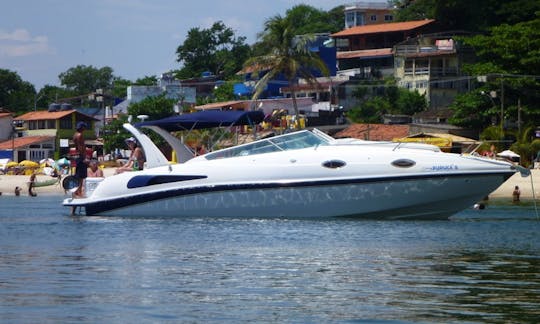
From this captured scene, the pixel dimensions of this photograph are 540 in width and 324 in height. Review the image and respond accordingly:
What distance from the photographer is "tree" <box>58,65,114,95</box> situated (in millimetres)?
167750

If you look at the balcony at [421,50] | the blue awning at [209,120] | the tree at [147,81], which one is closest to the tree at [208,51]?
the tree at [147,81]

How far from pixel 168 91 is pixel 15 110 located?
3172 cm

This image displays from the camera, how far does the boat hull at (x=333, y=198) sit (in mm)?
27422

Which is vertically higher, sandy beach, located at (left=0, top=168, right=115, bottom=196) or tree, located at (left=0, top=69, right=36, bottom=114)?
tree, located at (left=0, top=69, right=36, bottom=114)

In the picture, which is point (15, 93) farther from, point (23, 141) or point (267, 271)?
point (267, 271)

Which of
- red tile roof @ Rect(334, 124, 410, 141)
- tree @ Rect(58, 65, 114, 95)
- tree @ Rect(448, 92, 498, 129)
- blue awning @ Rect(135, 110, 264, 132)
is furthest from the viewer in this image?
tree @ Rect(58, 65, 114, 95)

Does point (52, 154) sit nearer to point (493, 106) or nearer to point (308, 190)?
point (493, 106)

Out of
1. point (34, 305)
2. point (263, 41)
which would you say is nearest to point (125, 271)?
point (34, 305)

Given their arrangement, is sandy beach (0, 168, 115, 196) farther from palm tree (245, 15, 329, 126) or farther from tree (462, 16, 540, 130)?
tree (462, 16, 540, 130)

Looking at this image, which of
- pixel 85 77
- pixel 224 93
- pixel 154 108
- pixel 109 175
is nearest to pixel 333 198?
pixel 109 175

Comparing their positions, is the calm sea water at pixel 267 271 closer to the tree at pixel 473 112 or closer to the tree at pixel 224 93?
the tree at pixel 473 112

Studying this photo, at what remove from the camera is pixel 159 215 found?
29031 mm

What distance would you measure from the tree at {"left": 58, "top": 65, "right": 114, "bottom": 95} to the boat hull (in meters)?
139

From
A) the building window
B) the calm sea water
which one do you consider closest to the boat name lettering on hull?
the calm sea water
